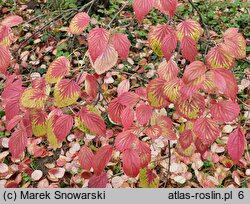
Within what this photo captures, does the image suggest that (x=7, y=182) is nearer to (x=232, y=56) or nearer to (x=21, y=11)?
(x=232, y=56)

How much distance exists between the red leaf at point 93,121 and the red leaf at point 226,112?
0.92 feet

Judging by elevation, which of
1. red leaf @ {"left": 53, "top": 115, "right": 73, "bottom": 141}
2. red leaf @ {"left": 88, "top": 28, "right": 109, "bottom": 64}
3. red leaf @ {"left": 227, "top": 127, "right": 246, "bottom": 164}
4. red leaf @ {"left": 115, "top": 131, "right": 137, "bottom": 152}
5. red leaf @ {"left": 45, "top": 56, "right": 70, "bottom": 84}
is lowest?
red leaf @ {"left": 227, "top": 127, "right": 246, "bottom": 164}

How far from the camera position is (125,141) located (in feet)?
3.06

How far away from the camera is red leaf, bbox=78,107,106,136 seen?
0.92 m

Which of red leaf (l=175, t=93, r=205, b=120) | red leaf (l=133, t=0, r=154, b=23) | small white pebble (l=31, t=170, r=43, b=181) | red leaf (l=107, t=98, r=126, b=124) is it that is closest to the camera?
red leaf (l=133, t=0, r=154, b=23)

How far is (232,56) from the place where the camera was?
89 centimetres

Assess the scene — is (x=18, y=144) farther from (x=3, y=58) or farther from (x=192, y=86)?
(x=192, y=86)

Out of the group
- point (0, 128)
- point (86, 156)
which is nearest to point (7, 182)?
point (0, 128)

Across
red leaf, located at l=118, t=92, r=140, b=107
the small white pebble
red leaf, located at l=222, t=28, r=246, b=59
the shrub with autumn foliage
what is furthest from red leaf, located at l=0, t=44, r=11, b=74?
the small white pebble

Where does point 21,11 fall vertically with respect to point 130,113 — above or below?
below

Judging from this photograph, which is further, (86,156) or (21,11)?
(21,11)

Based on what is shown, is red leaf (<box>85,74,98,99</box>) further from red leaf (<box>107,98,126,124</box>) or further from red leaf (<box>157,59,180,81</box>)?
red leaf (<box>157,59,180,81</box>)

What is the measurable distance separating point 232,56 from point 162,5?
22 centimetres

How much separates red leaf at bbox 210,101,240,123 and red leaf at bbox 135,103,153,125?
0.56 ft
